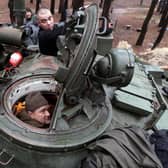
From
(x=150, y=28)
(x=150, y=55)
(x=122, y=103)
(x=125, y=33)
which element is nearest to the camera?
(x=122, y=103)

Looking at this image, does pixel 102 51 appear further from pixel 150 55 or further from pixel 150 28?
pixel 150 28

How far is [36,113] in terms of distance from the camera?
3148 millimetres

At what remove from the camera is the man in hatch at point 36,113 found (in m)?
3.12

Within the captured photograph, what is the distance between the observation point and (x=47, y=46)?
442cm

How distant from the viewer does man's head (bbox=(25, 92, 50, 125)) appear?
3139mm

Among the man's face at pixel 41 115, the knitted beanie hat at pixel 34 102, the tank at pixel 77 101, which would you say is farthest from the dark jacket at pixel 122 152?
A: the knitted beanie hat at pixel 34 102

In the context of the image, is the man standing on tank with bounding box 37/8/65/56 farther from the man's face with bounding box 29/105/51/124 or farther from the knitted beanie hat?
the man's face with bounding box 29/105/51/124

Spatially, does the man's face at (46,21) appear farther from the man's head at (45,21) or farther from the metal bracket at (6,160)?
the metal bracket at (6,160)

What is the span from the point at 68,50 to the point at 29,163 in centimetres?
129

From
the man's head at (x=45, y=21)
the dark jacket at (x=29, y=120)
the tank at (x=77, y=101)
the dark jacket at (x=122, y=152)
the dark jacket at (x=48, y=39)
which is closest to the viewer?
the dark jacket at (x=122, y=152)

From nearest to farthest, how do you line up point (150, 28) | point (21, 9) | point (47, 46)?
point (47, 46) → point (21, 9) → point (150, 28)

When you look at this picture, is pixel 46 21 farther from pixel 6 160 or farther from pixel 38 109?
pixel 6 160

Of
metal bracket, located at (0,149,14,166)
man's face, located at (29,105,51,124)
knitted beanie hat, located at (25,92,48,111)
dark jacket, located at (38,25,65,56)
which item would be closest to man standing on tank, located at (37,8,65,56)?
dark jacket, located at (38,25,65,56)

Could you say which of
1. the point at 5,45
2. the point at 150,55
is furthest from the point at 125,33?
the point at 5,45
